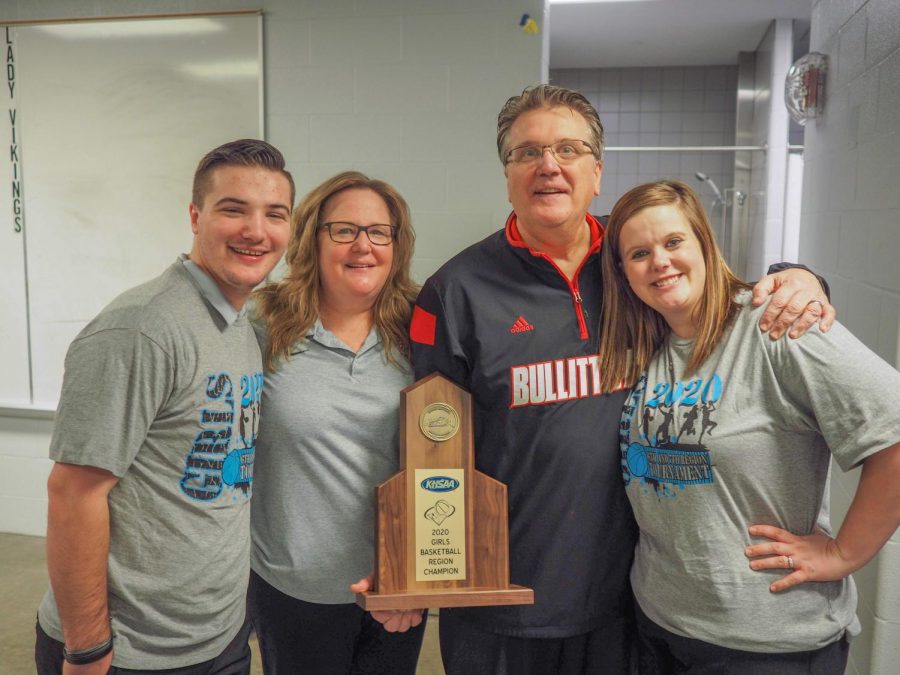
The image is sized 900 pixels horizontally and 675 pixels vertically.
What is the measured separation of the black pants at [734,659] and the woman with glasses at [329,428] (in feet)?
1.68

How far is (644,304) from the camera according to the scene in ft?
4.64

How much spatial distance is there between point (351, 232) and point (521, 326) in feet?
1.35

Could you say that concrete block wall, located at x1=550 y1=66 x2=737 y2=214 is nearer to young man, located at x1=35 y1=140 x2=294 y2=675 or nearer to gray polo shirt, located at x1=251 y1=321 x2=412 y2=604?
gray polo shirt, located at x1=251 y1=321 x2=412 y2=604

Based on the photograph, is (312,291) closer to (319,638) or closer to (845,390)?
(319,638)

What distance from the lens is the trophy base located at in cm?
138

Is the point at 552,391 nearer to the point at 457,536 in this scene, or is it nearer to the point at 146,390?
the point at 457,536

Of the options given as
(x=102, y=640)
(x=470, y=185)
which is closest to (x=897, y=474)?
(x=102, y=640)

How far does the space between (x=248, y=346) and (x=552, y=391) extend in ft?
1.92

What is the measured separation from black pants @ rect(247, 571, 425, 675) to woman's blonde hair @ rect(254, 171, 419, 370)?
503mm

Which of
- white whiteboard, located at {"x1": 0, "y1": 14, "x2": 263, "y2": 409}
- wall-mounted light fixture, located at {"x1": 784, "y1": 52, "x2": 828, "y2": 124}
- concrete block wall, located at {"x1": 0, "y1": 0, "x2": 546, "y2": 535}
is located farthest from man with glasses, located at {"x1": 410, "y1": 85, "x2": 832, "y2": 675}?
white whiteboard, located at {"x1": 0, "y1": 14, "x2": 263, "y2": 409}

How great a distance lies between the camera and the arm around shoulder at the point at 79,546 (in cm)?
117

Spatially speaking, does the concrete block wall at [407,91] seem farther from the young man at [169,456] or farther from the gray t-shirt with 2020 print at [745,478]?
the gray t-shirt with 2020 print at [745,478]

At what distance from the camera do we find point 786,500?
4.04ft

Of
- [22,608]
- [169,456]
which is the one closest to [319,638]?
[169,456]
